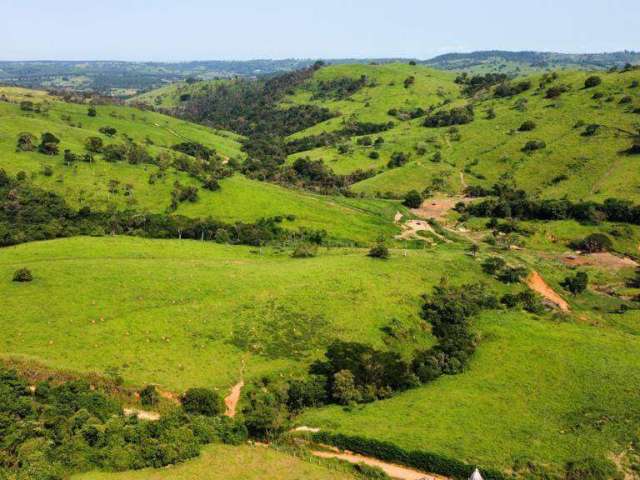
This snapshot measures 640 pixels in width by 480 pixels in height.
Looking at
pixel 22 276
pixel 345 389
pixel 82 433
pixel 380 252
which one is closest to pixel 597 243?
pixel 380 252

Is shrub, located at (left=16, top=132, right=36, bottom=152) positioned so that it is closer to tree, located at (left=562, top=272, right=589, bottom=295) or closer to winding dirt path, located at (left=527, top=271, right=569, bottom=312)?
winding dirt path, located at (left=527, top=271, right=569, bottom=312)

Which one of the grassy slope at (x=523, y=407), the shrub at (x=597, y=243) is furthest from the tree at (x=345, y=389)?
the shrub at (x=597, y=243)

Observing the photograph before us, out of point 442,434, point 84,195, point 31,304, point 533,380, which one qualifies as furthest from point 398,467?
point 84,195

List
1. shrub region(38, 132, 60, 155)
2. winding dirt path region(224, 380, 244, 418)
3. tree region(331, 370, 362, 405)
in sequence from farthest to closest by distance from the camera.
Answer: shrub region(38, 132, 60, 155) → tree region(331, 370, 362, 405) → winding dirt path region(224, 380, 244, 418)

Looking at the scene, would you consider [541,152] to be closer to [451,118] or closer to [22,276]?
[451,118]

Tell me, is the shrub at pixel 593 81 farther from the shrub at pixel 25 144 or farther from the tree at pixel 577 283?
the shrub at pixel 25 144

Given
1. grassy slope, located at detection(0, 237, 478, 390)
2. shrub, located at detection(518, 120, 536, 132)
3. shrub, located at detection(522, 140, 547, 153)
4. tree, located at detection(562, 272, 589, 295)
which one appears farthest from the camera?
shrub, located at detection(518, 120, 536, 132)

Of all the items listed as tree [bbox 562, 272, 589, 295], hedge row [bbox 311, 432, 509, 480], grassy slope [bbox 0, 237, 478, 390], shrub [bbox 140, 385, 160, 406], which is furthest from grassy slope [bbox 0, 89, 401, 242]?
hedge row [bbox 311, 432, 509, 480]
